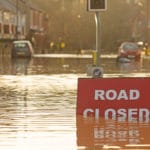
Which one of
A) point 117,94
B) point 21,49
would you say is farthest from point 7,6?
point 117,94

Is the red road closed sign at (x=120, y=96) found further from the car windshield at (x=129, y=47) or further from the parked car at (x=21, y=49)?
the parked car at (x=21, y=49)

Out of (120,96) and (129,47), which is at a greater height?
(120,96)

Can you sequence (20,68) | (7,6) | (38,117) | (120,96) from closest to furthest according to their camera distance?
1. (120,96)
2. (38,117)
3. (20,68)
4. (7,6)

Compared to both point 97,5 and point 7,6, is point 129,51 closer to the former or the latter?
point 97,5

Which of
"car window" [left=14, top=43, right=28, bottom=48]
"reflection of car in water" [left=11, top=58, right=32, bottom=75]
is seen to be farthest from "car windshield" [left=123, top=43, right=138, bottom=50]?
"reflection of car in water" [left=11, top=58, right=32, bottom=75]

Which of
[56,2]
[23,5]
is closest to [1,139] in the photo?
[23,5]

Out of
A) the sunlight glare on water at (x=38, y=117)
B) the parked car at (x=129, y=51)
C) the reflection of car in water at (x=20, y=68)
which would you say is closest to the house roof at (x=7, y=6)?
the parked car at (x=129, y=51)

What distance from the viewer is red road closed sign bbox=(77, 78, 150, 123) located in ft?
49.0

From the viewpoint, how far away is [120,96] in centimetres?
1504

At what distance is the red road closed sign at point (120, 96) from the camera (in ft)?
49.0

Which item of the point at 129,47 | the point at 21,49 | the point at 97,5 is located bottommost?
the point at 21,49

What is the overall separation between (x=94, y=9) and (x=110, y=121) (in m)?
4.20

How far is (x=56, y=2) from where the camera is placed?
138m

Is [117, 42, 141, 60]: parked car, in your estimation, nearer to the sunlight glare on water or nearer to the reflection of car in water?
the reflection of car in water
